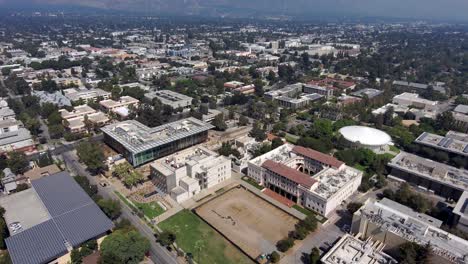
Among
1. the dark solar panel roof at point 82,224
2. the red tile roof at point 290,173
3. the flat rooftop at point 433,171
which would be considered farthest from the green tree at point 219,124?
the dark solar panel roof at point 82,224

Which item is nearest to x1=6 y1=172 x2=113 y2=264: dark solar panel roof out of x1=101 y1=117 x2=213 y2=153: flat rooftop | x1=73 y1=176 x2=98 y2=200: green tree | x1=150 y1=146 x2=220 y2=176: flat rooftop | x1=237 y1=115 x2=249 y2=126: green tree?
x1=73 y1=176 x2=98 y2=200: green tree

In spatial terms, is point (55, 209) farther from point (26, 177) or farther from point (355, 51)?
point (355, 51)

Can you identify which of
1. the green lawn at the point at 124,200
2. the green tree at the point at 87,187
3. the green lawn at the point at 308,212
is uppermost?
the green tree at the point at 87,187

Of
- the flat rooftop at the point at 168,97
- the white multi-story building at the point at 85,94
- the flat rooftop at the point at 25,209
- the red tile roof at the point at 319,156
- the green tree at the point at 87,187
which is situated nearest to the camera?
the flat rooftop at the point at 25,209

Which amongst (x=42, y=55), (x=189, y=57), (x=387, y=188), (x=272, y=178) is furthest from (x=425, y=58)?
(x=42, y=55)

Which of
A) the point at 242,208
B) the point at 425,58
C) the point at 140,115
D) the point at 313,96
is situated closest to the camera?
the point at 242,208

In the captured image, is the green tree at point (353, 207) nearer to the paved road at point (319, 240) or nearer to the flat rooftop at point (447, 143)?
the paved road at point (319, 240)
